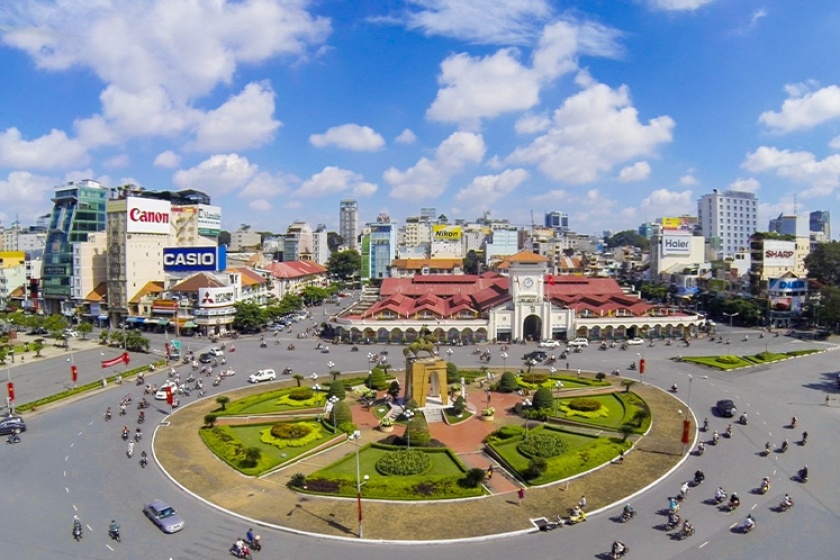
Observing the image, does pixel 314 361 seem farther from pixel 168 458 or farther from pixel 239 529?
pixel 239 529

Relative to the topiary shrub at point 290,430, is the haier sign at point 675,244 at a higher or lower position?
higher

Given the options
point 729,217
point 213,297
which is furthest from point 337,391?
point 729,217

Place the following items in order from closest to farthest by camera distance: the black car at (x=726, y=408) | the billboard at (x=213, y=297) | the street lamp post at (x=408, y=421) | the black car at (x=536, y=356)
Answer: the street lamp post at (x=408, y=421) → the black car at (x=726, y=408) → the black car at (x=536, y=356) → the billboard at (x=213, y=297)

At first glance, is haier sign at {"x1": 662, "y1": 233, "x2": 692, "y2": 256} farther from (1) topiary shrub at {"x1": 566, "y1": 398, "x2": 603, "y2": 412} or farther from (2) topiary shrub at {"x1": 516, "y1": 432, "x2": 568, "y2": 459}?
(2) topiary shrub at {"x1": 516, "y1": 432, "x2": 568, "y2": 459}

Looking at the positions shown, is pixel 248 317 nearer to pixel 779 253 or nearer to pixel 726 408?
pixel 726 408

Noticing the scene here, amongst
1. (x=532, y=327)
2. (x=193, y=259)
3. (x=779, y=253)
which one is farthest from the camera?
(x=779, y=253)

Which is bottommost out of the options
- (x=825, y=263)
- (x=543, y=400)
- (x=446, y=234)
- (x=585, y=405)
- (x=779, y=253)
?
(x=585, y=405)

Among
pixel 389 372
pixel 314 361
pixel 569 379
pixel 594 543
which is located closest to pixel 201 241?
pixel 314 361

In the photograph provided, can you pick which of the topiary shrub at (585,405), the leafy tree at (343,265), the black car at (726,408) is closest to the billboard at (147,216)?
the leafy tree at (343,265)

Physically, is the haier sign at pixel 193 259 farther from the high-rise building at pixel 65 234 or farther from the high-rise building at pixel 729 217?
the high-rise building at pixel 729 217
